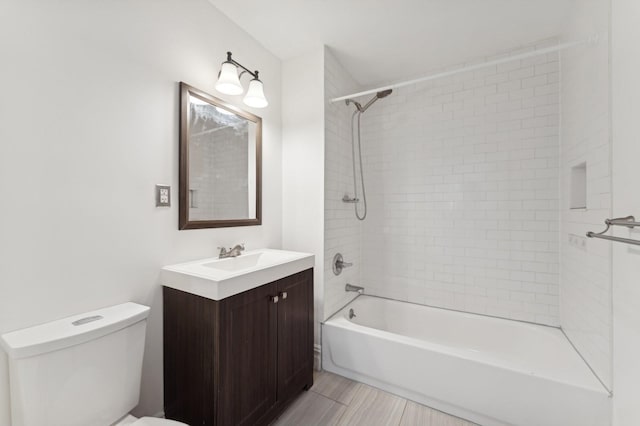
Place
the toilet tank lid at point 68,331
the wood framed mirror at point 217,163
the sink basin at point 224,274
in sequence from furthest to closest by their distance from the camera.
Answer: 1. the wood framed mirror at point 217,163
2. the sink basin at point 224,274
3. the toilet tank lid at point 68,331

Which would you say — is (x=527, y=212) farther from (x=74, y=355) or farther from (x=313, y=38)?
(x=74, y=355)

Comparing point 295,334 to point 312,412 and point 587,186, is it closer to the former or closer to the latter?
point 312,412

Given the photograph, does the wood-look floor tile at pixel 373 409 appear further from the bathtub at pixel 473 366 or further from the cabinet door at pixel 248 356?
the cabinet door at pixel 248 356

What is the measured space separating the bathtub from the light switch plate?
1.43 meters

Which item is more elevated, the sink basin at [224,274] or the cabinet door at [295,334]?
the sink basin at [224,274]

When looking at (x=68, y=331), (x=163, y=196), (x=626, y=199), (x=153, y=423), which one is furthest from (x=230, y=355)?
(x=626, y=199)

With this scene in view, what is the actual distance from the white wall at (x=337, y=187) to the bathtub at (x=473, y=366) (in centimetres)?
24

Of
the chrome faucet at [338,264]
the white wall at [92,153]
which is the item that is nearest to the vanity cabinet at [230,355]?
the white wall at [92,153]

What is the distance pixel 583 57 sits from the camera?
1515 mm

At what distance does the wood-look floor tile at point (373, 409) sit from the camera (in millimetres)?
1531

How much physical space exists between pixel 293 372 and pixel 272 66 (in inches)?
91.7

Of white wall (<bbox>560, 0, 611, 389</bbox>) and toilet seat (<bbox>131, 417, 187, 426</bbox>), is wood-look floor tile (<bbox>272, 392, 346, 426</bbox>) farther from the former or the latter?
white wall (<bbox>560, 0, 611, 389</bbox>)

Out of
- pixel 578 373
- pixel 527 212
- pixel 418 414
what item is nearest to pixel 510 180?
pixel 527 212

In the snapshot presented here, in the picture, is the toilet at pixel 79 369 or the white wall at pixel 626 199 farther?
the white wall at pixel 626 199
